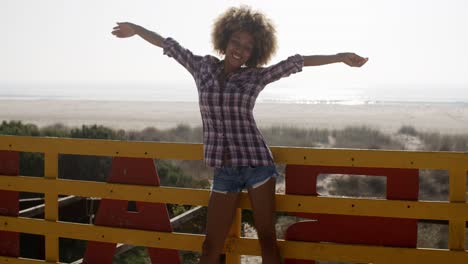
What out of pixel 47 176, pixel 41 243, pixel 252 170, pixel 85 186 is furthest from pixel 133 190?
pixel 41 243

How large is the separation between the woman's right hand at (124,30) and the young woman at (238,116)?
0.35 m

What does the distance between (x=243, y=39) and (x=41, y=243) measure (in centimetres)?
612

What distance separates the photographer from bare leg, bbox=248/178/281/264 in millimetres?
3979

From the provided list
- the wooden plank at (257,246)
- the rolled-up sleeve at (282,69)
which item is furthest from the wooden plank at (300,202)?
the rolled-up sleeve at (282,69)

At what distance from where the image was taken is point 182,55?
414 centimetres

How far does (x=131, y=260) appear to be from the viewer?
885 centimetres

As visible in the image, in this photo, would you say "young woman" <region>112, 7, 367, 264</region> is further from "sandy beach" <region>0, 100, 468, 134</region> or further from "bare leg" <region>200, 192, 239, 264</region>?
"sandy beach" <region>0, 100, 468, 134</region>

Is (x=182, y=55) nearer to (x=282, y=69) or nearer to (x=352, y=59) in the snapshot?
(x=282, y=69)

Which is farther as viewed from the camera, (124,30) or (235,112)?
(124,30)

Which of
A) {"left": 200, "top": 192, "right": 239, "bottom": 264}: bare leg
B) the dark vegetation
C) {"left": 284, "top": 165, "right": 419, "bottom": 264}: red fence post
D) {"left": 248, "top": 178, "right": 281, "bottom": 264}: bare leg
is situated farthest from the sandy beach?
{"left": 200, "top": 192, "right": 239, "bottom": 264}: bare leg

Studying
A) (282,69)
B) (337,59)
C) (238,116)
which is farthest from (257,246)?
(337,59)

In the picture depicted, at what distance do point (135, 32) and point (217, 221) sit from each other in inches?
51.5

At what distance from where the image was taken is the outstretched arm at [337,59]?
399cm

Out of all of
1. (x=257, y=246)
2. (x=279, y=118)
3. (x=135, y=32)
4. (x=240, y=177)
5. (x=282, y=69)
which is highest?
(x=135, y=32)
